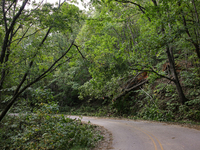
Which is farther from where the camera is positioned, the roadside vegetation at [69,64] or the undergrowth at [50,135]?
the roadside vegetation at [69,64]

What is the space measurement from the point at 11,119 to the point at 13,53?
6.29 meters

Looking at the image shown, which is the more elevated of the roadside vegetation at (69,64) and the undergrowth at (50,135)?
the roadside vegetation at (69,64)

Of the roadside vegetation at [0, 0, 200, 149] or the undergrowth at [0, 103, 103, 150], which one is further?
the roadside vegetation at [0, 0, 200, 149]

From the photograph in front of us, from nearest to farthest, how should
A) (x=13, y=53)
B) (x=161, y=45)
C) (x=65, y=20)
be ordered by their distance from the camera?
(x=13, y=53) → (x=65, y=20) → (x=161, y=45)

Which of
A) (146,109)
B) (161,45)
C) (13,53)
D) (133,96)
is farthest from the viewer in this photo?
(133,96)

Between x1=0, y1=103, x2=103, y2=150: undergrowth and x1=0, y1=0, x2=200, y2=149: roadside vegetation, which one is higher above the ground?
x1=0, y1=0, x2=200, y2=149: roadside vegetation

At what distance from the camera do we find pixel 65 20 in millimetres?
8258

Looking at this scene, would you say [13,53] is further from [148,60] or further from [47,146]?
[148,60]

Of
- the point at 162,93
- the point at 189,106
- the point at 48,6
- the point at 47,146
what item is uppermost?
the point at 48,6

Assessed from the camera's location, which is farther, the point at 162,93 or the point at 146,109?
the point at 162,93

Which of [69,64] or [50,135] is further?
[69,64]

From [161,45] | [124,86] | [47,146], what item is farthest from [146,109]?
[47,146]

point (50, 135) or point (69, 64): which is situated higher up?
point (69, 64)

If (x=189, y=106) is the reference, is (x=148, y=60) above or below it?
above
